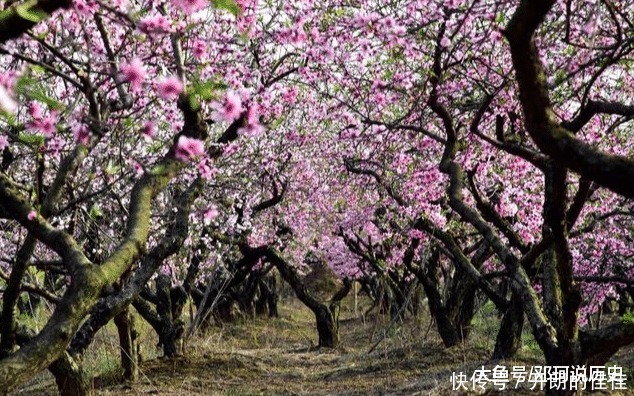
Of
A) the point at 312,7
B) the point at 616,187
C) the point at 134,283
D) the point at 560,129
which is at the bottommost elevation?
the point at 134,283

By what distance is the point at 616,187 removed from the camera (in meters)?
3.02

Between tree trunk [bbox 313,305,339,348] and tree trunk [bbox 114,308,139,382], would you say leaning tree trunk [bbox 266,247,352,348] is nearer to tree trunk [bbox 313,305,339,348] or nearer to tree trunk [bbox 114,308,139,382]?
tree trunk [bbox 313,305,339,348]

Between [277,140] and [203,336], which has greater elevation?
[277,140]

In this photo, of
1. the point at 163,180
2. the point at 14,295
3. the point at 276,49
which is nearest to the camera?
the point at 163,180

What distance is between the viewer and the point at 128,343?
10.1m

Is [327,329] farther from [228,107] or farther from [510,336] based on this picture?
[228,107]

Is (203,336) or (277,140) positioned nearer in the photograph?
(277,140)

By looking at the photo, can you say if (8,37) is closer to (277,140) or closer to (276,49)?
(276,49)

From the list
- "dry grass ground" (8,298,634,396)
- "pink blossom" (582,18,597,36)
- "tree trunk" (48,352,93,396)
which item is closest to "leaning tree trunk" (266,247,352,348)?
"dry grass ground" (8,298,634,396)

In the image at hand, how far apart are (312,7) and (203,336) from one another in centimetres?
1095

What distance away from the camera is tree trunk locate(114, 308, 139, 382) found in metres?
9.84

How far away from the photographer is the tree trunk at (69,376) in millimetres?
7352

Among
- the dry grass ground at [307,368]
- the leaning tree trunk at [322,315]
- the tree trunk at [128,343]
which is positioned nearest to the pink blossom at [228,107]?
the dry grass ground at [307,368]

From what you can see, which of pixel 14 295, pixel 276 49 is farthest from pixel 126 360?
pixel 276 49
